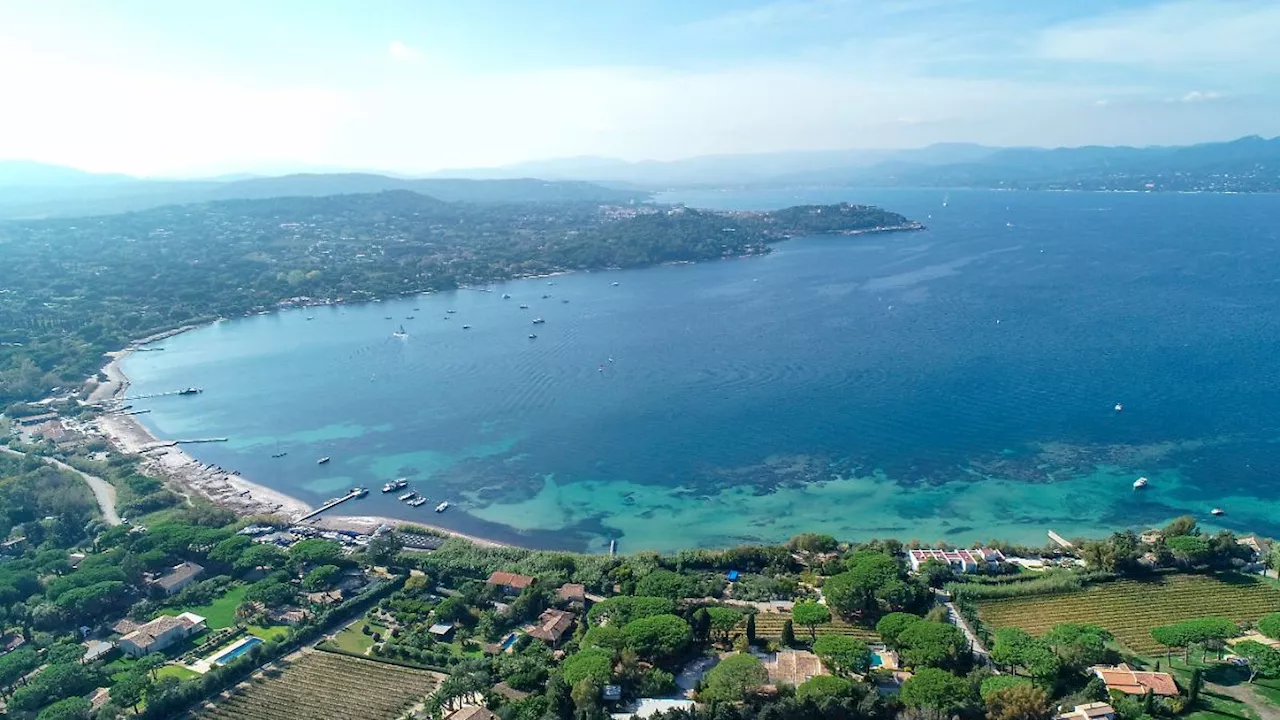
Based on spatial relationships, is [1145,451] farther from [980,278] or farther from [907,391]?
[980,278]

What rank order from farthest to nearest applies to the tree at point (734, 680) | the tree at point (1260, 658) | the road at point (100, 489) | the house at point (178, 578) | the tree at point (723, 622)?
the road at point (100, 489)
the house at point (178, 578)
the tree at point (723, 622)
the tree at point (1260, 658)
the tree at point (734, 680)

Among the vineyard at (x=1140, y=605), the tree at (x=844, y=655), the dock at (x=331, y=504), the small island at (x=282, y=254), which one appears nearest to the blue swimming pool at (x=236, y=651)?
the dock at (x=331, y=504)

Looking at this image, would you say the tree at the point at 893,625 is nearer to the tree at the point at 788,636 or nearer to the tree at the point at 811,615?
the tree at the point at 811,615

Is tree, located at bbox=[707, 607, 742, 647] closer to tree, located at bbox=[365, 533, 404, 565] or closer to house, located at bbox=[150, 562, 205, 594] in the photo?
tree, located at bbox=[365, 533, 404, 565]

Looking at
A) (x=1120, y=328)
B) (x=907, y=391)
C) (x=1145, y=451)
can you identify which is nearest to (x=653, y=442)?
(x=907, y=391)

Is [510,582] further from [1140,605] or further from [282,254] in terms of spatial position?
[282,254]

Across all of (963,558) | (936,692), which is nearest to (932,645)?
(936,692)

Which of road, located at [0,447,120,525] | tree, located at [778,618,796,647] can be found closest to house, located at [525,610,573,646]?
tree, located at [778,618,796,647]
